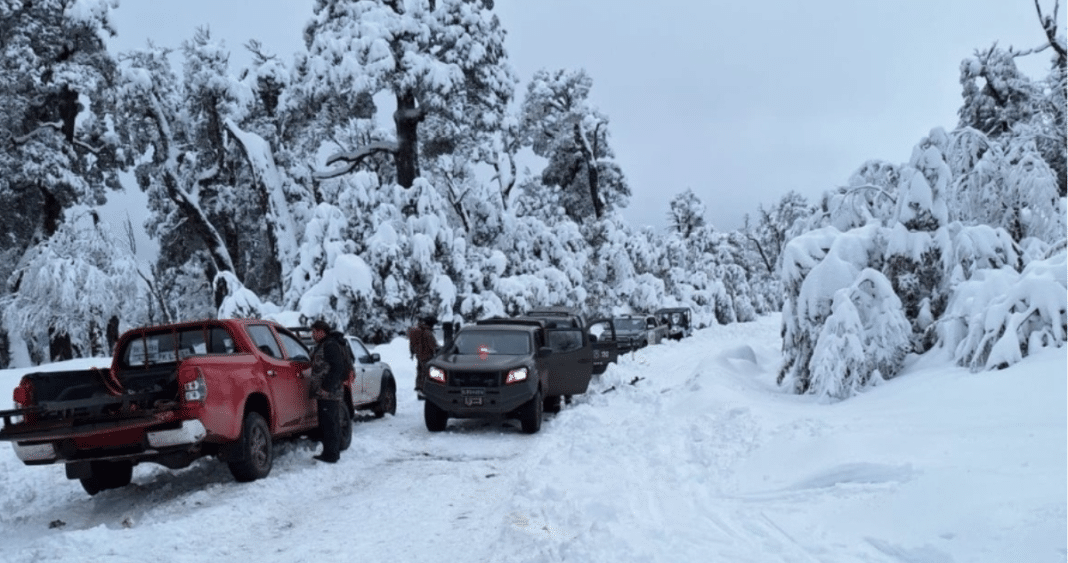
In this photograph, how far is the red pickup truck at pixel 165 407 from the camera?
714 cm

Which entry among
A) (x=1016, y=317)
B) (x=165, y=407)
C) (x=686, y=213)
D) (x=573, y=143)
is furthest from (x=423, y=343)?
(x=686, y=213)

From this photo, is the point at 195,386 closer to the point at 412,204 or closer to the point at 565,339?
the point at 565,339

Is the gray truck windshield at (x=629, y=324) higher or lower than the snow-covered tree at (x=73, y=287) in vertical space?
lower

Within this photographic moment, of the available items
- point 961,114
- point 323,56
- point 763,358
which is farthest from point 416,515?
point 961,114

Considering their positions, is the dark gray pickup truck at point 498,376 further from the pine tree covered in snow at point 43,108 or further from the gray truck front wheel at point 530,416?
the pine tree covered in snow at point 43,108

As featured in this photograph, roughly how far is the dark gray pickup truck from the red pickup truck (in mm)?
2849

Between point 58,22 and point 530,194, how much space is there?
97.7 ft

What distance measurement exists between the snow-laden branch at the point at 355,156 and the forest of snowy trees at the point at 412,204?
7.8 inches

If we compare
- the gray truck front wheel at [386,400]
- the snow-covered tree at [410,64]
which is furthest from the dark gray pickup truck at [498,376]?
the snow-covered tree at [410,64]

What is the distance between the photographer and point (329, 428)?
9.48 m

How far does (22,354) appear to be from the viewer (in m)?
26.5

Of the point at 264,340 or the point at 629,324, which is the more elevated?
the point at 264,340

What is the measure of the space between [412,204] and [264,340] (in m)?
18.9

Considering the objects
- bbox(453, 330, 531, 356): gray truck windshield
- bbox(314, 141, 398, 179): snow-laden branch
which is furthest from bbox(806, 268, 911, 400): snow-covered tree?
bbox(314, 141, 398, 179): snow-laden branch
